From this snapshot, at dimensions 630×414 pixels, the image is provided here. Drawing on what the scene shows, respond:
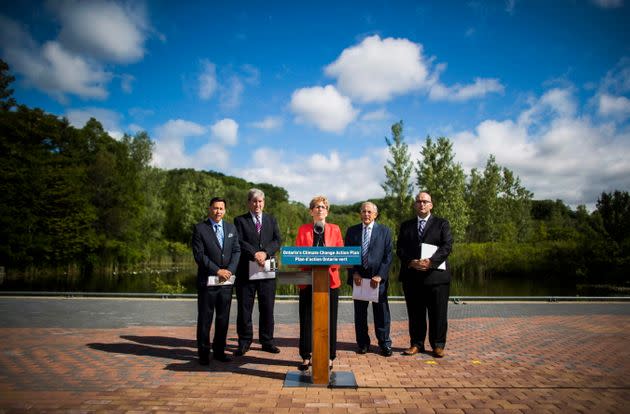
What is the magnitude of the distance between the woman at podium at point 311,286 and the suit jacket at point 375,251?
64cm

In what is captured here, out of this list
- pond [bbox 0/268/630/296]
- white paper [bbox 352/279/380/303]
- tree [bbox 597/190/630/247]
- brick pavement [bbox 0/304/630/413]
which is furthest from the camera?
tree [bbox 597/190/630/247]

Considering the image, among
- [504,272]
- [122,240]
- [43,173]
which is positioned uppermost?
[43,173]

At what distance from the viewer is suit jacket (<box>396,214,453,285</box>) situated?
17.1ft

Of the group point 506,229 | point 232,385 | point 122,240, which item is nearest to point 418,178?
point 506,229

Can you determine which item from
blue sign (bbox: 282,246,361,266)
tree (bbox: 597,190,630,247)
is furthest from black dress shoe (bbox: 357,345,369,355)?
tree (bbox: 597,190,630,247)

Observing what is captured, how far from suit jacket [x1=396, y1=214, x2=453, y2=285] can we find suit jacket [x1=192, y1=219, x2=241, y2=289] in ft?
7.54

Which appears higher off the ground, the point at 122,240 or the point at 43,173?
the point at 43,173

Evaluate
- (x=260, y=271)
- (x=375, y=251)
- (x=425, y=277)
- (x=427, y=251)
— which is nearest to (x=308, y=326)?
(x=260, y=271)

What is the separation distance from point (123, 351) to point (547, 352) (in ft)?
18.9

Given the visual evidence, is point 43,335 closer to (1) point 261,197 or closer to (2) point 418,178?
(1) point 261,197

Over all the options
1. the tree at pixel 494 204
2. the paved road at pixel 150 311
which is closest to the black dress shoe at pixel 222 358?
the paved road at pixel 150 311

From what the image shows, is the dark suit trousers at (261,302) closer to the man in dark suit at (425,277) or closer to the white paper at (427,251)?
the man in dark suit at (425,277)

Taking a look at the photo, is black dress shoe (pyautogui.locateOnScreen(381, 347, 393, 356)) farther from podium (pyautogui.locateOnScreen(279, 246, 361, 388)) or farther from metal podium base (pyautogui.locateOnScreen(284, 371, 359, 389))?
podium (pyautogui.locateOnScreen(279, 246, 361, 388))

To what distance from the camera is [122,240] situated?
37906 mm
